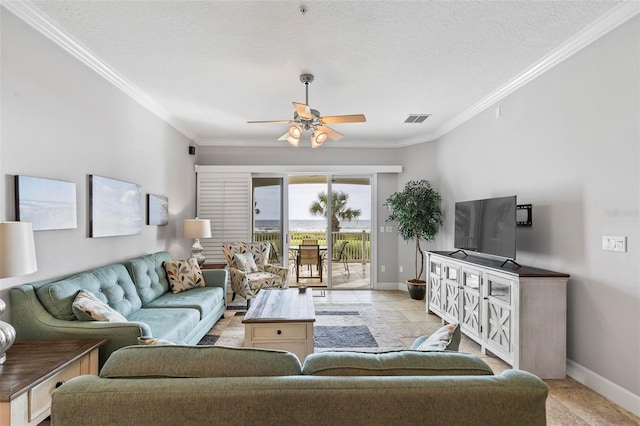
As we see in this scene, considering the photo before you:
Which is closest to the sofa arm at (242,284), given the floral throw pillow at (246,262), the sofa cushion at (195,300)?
the floral throw pillow at (246,262)

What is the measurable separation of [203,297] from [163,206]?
63.2 inches

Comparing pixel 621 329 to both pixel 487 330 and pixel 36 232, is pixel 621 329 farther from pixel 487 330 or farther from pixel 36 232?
pixel 36 232

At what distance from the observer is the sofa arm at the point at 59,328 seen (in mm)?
2127

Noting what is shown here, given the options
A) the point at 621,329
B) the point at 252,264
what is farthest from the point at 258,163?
the point at 621,329

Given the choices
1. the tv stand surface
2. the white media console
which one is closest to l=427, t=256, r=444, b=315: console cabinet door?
the tv stand surface

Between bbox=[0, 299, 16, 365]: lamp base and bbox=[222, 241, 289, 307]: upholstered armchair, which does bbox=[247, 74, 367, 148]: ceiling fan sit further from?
bbox=[0, 299, 16, 365]: lamp base

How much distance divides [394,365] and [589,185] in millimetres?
2487

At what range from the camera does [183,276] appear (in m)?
3.85

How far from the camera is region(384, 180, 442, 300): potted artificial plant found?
5179 mm

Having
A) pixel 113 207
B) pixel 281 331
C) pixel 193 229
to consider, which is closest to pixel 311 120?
pixel 281 331

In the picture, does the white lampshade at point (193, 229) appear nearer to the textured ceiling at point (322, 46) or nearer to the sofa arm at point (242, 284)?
the sofa arm at point (242, 284)

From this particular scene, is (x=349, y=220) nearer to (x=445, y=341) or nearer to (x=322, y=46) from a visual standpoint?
(x=322, y=46)

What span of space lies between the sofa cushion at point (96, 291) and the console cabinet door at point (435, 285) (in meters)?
3.47

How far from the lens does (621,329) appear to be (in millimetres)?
2326
